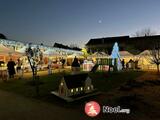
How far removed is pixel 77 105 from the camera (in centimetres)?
682

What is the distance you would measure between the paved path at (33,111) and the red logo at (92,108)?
13.6 inches

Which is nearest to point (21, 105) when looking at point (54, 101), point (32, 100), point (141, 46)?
point (32, 100)

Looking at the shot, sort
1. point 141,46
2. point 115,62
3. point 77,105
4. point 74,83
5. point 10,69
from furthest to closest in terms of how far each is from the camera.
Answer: point 141,46
point 115,62
point 10,69
point 74,83
point 77,105

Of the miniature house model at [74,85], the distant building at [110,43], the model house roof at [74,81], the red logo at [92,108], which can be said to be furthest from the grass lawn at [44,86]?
the distant building at [110,43]

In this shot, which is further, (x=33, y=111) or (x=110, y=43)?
(x=110, y=43)

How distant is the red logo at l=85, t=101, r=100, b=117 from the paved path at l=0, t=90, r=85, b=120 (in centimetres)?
35

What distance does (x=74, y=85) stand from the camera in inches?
Answer: 311

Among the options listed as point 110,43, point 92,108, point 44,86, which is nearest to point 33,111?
point 92,108

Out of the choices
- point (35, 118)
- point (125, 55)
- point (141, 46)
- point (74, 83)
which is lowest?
point (35, 118)

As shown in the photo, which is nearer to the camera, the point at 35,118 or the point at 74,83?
the point at 35,118

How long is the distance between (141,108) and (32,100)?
14.9ft

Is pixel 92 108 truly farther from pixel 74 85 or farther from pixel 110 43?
pixel 110 43

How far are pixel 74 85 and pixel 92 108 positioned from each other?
1520 millimetres

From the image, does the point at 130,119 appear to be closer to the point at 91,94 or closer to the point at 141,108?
the point at 141,108
